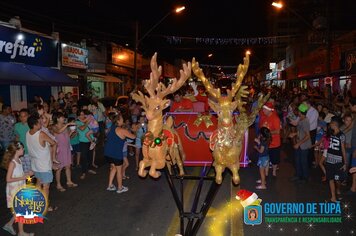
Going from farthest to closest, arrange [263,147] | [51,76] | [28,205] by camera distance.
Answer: [51,76] → [263,147] → [28,205]

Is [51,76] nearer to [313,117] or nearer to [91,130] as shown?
[91,130]

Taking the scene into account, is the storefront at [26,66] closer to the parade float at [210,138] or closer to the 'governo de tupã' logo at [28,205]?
the 'governo de tupã' logo at [28,205]

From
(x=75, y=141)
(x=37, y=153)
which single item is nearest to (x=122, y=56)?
(x=75, y=141)

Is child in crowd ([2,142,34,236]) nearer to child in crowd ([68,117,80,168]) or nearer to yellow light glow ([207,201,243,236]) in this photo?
yellow light glow ([207,201,243,236])

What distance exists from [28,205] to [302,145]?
19.6 feet

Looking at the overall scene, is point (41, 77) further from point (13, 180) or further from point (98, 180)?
point (13, 180)

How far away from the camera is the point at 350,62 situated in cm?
1862

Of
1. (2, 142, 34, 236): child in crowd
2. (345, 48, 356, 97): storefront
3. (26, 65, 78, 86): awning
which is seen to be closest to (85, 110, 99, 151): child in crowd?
(2, 142, 34, 236): child in crowd

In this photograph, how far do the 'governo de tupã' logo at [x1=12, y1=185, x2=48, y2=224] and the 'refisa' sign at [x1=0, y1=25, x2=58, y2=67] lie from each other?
10380 millimetres

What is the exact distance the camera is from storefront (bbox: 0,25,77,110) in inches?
555

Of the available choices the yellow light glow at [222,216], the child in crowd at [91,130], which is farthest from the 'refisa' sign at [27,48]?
the yellow light glow at [222,216]

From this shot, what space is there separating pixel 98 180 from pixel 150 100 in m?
5.39

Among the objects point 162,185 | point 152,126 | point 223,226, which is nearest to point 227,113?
point 152,126

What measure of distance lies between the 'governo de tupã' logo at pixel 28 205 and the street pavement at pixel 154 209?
26cm
